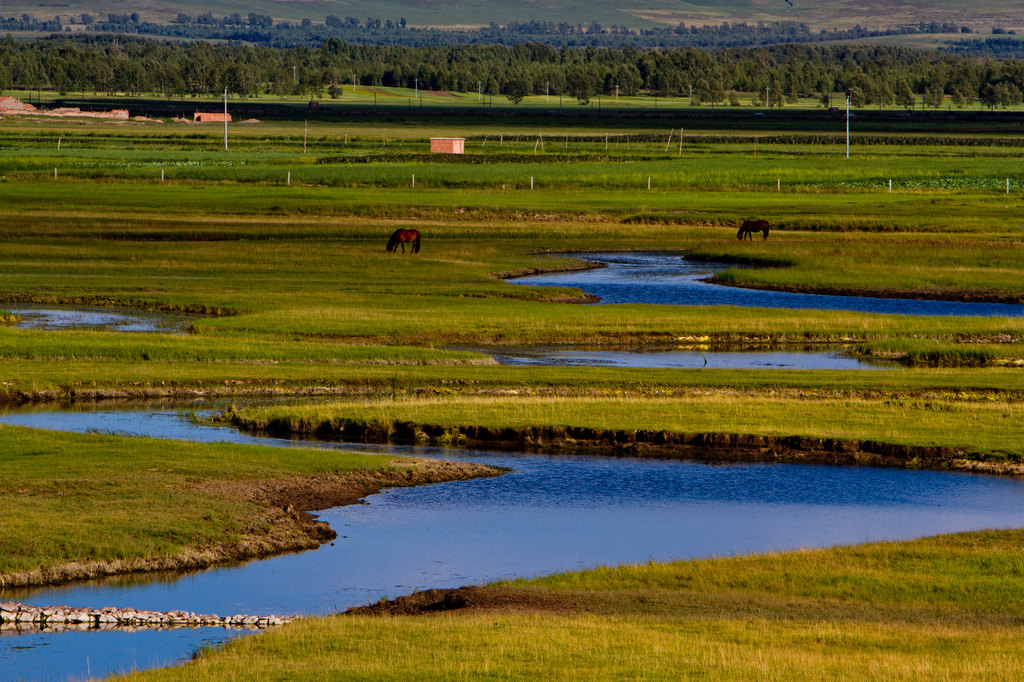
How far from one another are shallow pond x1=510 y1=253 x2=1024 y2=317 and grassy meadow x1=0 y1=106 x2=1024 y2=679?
59.7 inches

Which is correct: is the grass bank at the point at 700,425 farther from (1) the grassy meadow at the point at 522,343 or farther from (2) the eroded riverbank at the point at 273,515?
(2) the eroded riverbank at the point at 273,515

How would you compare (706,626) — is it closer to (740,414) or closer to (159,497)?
(159,497)

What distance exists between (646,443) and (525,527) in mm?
7123

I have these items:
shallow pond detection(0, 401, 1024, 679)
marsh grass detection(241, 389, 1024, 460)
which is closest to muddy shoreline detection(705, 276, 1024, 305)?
marsh grass detection(241, 389, 1024, 460)

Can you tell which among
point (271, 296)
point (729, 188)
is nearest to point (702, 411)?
point (271, 296)

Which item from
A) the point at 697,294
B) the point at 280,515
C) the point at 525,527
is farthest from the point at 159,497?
the point at 697,294

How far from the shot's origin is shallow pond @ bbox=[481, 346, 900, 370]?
43.7m

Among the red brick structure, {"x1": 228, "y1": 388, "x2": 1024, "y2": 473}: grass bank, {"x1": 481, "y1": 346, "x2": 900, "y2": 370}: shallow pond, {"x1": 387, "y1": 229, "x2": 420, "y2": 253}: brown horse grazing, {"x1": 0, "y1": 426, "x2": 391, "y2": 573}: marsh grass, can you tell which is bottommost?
{"x1": 481, "y1": 346, "x2": 900, "y2": 370}: shallow pond

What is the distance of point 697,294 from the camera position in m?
60.2

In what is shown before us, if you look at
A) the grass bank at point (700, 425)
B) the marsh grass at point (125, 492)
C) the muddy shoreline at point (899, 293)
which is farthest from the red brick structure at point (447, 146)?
the marsh grass at point (125, 492)

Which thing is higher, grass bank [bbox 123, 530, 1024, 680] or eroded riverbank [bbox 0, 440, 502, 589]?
grass bank [bbox 123, 530, 1024, 680]

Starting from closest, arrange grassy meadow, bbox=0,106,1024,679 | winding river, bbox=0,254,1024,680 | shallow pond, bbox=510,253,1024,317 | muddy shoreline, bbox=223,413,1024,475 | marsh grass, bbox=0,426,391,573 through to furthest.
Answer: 1. grassy meadow, bbox=0,106,1024,679
2. winding river, bbox=0,254,1024,680
3. marsh grass, bbox=0,426,391,573
4. muddy shoreline, bbox=223,413,1024,475
5. shallow pond, bbox=510,253,1024,317

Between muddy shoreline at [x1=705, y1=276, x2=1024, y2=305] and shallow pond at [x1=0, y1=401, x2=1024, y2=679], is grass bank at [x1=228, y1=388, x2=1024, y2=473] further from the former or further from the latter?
muddy shoreline at [x1=705, y1=276, x2=1024, y2=305]

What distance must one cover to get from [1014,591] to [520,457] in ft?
42.0
